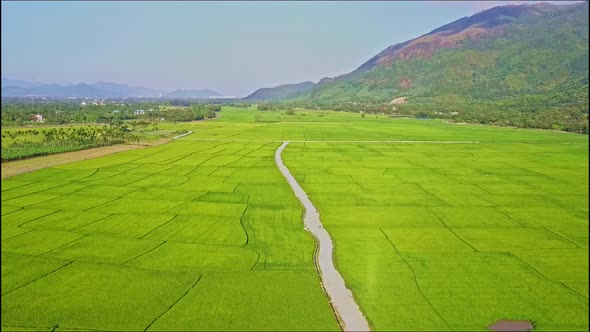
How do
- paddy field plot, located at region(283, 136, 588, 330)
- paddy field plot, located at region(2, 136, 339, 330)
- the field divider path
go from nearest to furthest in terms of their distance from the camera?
1. the field divider path
2. paddy field plot, located at region(2, 136, 339, 330)
3. paddy field plot, located at region(283, 136, 588, 330)

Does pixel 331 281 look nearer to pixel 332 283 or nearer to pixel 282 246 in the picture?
pixel 332 283

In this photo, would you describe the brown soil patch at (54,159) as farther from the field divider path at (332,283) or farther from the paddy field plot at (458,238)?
the field divider path at (332,283)

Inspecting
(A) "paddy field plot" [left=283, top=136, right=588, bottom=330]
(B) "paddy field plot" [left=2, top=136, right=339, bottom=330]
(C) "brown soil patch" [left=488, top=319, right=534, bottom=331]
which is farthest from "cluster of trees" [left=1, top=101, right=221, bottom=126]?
(C) "brown soil patch" [left=488, top=319, right=534, bottom=331]

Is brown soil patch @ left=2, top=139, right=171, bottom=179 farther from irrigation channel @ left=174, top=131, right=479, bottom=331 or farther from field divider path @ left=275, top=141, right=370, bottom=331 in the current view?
field divider path @ left=275, top=141, right=370, bottom=331

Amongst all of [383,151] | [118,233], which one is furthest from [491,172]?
[118,233]

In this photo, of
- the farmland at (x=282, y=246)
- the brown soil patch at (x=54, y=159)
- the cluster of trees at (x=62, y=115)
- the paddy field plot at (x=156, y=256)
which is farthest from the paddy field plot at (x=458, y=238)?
the cluster of trees at (x=62, y=115)

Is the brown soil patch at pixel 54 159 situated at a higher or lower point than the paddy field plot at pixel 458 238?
higher
